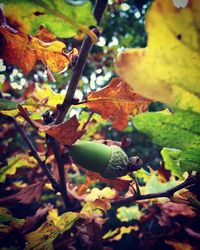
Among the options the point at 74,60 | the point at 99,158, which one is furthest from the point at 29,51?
the point at 99,158

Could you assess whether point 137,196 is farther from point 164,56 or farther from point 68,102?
point 164,56

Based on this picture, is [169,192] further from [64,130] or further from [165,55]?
[165,55]

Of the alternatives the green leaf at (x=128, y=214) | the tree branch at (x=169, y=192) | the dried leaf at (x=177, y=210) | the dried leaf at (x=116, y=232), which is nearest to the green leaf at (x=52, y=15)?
the tree branch at (x=169, y=192)

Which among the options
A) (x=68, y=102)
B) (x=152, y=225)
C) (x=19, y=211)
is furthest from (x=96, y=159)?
(x=19, y=211)

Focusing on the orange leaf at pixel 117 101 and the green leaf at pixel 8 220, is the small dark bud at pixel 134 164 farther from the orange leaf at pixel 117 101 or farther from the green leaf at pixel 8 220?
the green leaf at pixel 8 220

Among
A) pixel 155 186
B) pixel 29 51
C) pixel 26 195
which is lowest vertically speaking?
pixel 26 195

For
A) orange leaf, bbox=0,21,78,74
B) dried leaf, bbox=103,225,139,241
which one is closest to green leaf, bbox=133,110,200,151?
orange leaf, bbox=0,21,78,74
